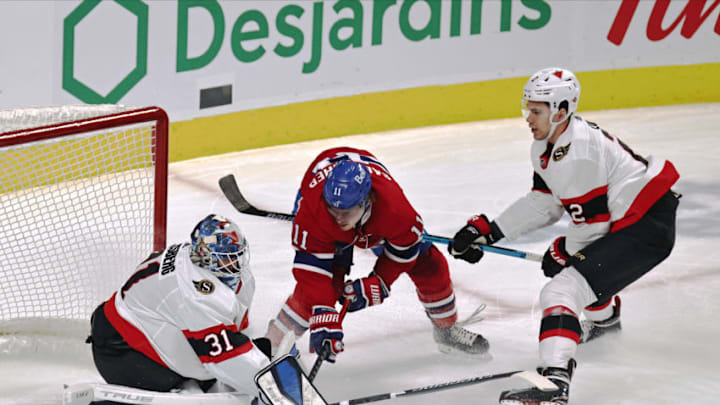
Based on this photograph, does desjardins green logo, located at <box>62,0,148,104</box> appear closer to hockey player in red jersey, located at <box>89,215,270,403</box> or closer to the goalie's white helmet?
hockey player in red jersey, located at <box>89,215,270,403</box>

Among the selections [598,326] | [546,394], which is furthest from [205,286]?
[598,326]

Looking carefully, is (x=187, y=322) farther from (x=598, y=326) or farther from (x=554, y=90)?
(x=598, y=326)

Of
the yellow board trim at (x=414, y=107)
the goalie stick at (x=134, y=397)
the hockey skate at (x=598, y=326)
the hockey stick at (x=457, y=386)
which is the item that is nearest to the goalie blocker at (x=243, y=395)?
the goalie stick at (x=134, y=397)

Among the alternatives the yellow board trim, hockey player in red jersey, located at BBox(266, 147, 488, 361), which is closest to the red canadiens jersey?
hockey player in red jersey, located at BBox(266, 147, 488, 361)

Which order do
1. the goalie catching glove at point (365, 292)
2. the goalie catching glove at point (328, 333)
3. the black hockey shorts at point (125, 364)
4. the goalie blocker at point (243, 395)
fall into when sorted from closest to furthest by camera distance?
the goalie blocker at point (243, 395)
the black hockey shorts at point (125, 364)
the goalie catching glove at point (328, 333)
the goalie catching glove at point (365, 292)

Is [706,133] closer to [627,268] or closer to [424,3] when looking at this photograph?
[424,3]

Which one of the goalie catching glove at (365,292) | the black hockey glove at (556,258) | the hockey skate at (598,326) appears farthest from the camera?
the hockey skate at (598,326)

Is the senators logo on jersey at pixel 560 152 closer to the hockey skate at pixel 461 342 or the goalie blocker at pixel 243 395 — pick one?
the hockey skate at pixel 461 342

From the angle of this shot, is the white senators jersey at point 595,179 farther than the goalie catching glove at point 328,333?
Yes

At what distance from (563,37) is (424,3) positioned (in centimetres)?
93

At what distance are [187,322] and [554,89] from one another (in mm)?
1228

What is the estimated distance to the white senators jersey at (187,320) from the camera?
2.35m

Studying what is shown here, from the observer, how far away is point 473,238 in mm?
3186

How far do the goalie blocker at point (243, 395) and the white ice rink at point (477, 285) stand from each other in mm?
526
